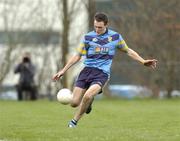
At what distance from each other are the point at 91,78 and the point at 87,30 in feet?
87.7

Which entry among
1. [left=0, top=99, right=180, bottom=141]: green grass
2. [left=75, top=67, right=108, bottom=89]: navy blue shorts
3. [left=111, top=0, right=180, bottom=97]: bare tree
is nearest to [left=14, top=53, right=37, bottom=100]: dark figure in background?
[left=111, top=0, right=180, bottom=97]: bare tree

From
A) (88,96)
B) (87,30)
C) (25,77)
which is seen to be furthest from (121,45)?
(87,30)

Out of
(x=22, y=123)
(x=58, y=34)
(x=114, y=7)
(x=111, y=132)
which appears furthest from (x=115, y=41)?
(x=58, y=34)

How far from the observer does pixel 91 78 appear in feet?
40.9

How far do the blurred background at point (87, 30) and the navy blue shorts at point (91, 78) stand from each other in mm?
20011

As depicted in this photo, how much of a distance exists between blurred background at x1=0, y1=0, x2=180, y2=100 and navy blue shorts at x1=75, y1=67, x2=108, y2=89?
2001cm

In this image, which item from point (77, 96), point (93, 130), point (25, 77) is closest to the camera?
point (93, 130)

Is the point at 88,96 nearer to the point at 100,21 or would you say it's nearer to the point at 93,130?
the point at 93,130

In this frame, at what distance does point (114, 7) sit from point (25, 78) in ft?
42.3

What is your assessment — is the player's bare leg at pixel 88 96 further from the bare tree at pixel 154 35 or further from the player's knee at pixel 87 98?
the bare tree at pixel 154 35

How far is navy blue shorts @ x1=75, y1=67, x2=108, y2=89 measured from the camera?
12.4 m

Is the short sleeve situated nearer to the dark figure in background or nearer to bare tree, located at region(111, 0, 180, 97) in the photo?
the dark figure in background

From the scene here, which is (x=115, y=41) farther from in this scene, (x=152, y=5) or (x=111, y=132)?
(x=152, y=5)

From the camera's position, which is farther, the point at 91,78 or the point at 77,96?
the point at 77,96
